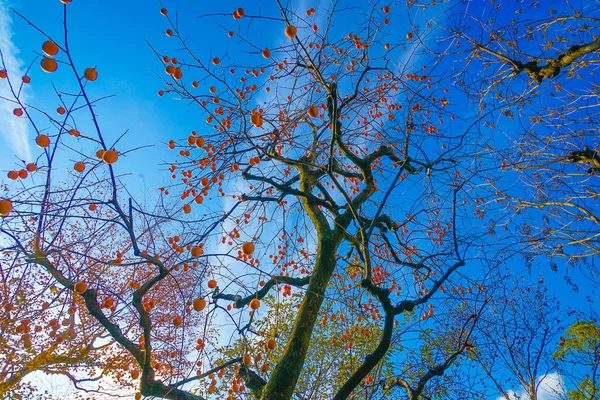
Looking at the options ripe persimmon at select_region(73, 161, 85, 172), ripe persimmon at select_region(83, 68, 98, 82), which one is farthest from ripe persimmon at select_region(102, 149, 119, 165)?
ripe persimmon at select_region(73, 161, 85, 172)

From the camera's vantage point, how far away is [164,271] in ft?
7.65

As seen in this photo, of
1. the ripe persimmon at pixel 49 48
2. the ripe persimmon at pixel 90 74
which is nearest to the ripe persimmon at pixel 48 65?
the ripe persimmon at pixel 49 48

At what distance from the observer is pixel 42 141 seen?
6.51ft

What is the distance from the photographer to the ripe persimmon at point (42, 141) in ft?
6.44

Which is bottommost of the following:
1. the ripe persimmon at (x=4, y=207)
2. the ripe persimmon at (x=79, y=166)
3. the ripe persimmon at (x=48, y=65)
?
the ripe persimmon at (x=4, y=207)

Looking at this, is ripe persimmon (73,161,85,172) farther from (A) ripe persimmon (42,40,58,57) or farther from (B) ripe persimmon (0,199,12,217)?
(A) ripe persimmon (42,40,58,57)

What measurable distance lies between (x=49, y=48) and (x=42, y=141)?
500 mm

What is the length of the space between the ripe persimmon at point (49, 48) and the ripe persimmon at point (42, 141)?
1.45 feet

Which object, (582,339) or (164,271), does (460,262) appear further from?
(582,339)

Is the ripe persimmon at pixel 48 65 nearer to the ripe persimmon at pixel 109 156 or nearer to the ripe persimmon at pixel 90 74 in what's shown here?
the ripe persimmon at pixel 90 74

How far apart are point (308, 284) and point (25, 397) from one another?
10479 millimetres

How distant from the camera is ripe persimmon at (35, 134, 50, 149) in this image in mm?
1961

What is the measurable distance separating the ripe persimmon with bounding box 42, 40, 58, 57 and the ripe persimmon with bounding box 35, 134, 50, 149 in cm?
44

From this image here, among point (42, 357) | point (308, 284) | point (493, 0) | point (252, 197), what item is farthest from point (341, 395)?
point (42, 357)
